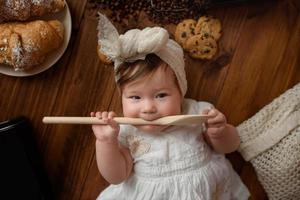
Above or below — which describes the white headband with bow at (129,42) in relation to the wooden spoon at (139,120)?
above

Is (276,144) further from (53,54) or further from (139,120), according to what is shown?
(53,54)

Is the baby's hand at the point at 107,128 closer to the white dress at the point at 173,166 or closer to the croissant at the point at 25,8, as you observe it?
the white dress at the point at 173,166

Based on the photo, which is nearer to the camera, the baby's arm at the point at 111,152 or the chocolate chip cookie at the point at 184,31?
the baby's arm at the point at 111,152

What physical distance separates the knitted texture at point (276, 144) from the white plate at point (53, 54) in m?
0.50

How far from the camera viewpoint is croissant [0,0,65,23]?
3.39 feet

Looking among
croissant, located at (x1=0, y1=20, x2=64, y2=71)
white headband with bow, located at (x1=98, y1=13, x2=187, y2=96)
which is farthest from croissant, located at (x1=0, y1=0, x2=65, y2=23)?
white headband with bow, located at (x1=98, y1=13, x2=187, y2=96)

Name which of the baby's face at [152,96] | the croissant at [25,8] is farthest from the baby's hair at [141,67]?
the croissant at [25,8]

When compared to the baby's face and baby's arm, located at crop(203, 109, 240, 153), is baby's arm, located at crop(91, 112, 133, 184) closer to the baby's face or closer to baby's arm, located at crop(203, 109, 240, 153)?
Result: the baby's face

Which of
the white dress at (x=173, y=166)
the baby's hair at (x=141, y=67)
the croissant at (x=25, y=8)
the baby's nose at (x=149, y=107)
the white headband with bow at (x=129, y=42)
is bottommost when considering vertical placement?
the white dress at (x=173, y=166)

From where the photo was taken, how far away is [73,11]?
3.69ft

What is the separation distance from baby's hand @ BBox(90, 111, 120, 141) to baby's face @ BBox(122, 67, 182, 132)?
52 mm

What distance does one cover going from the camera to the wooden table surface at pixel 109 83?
1114mm

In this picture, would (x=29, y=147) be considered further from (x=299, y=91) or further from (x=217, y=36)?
(x=299, y=91)

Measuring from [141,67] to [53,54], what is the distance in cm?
29
